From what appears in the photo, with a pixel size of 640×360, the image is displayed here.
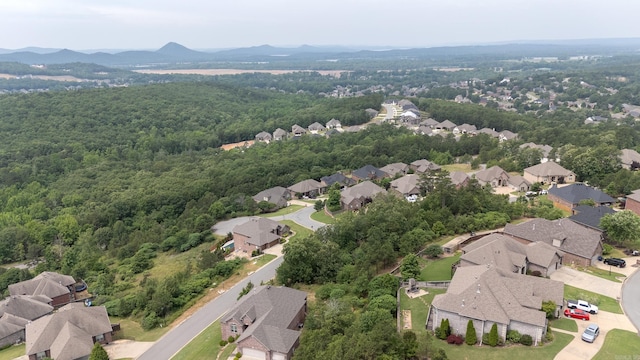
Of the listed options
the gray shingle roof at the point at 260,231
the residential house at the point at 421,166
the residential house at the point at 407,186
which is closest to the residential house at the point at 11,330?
the gray shingle roof at the point at 260,231

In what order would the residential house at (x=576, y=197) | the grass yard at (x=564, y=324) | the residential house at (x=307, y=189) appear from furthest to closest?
the residential house at (x=307, y=189) < the residential house at (x=576, y=197) < the grass yard at (x=564, y=324)

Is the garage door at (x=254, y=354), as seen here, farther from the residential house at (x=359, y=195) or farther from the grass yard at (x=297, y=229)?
the residential house at (x=359, y=195)

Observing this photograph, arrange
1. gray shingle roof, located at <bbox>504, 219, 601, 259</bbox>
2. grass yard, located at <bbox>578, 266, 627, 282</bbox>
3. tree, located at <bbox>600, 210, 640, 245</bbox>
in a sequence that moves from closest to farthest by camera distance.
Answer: grass yard, located at <bbox>578, 266, 627, 282</bbox> → gray shingle roof, located at <bbox>504, 219, 601, 259</bbox> → tree, located at <bbox>600, 210, 640, 245</bbox>

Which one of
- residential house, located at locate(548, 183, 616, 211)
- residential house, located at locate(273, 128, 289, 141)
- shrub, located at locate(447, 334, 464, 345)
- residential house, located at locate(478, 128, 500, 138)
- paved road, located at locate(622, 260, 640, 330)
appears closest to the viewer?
shrub, located at locate(447, 334, 464, 345)

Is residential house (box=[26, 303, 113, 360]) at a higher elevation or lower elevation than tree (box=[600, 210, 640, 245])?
lower

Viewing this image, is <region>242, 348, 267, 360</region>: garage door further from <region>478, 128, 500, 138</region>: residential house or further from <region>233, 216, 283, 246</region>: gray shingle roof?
<region>478, 128, 500, 138</region>: residential house

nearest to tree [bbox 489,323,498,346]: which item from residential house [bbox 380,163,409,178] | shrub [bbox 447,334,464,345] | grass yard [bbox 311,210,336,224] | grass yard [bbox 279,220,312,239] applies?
shrub [bbox 447,334,464,345]
